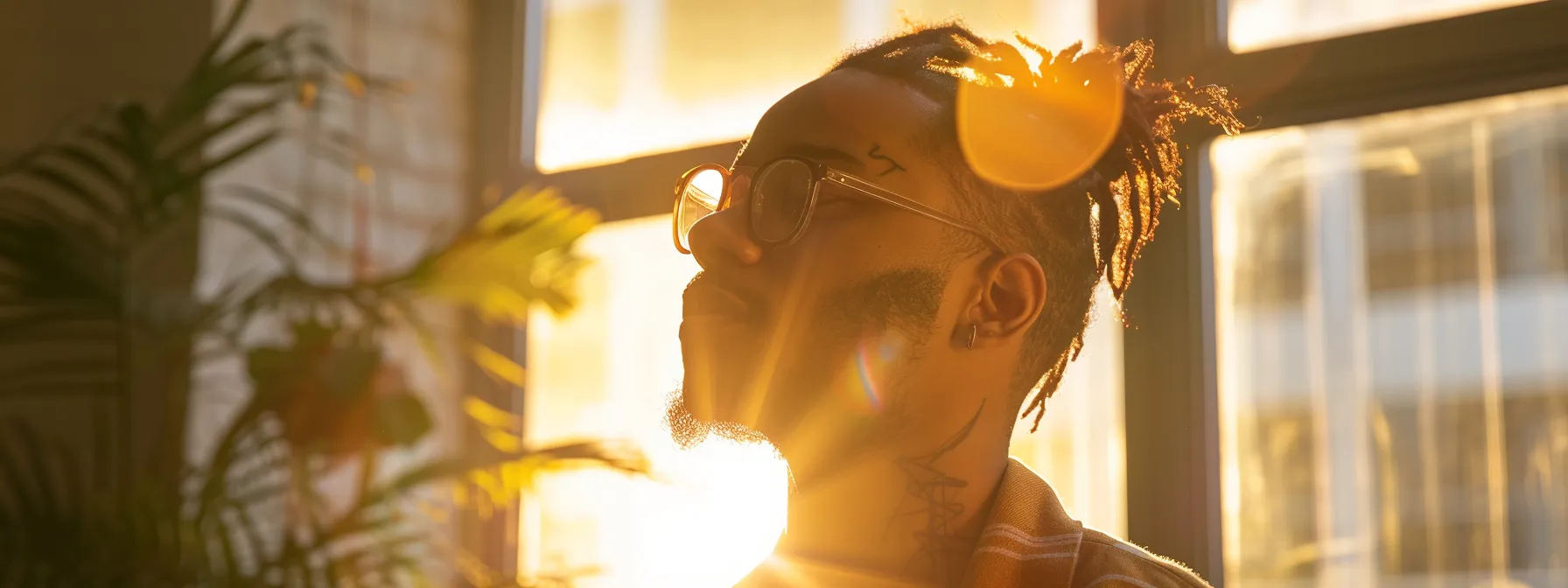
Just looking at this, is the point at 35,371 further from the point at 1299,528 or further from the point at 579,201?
Result: the point at 1299,528

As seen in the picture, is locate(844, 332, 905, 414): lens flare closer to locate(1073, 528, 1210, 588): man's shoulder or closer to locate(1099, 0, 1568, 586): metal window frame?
locate(1073, 528, 1210, 588): man's shoulder

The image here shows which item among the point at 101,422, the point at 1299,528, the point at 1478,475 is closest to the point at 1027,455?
the point at 1299,528

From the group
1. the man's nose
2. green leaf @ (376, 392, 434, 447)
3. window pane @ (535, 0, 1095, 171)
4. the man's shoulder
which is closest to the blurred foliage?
green leaf @ (376, 392, 434, 447)

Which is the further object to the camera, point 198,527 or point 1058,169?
point 198,527

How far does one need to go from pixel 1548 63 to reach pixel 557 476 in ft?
6.15

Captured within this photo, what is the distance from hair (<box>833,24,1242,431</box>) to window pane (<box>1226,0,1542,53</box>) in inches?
31.5

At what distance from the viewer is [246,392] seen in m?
2.60

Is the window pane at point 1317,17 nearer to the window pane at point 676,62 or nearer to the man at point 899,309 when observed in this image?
the window pane at point 676,62

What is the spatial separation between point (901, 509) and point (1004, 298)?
7.6 inches

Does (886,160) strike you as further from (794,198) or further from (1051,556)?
(1051,556)

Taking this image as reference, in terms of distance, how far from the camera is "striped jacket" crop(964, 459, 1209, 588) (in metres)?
1.01

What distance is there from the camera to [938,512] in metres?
1.09

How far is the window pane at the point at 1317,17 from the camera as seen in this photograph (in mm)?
1882

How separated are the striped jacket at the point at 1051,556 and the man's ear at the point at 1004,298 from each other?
0.13 m
